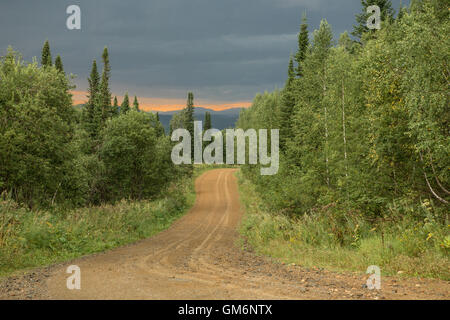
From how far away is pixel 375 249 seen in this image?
31.2 ft

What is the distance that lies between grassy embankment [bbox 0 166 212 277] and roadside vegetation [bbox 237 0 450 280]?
6.94 m

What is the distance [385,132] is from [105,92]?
160 ft

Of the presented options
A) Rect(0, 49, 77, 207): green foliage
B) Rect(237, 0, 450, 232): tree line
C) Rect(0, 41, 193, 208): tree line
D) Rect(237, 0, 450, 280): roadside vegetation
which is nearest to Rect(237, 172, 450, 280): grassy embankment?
Rect(237, 0, 450, 280): roadside vegetation

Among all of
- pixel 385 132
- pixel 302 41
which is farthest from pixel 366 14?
pixel 385 132

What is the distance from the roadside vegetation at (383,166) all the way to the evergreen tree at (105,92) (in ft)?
129

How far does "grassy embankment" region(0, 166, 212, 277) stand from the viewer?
10.1 meters

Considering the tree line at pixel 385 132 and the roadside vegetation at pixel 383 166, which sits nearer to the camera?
the roadside vegetation at pixel 383 166

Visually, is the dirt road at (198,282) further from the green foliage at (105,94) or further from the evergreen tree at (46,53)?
the evergreen tree at (46,53)

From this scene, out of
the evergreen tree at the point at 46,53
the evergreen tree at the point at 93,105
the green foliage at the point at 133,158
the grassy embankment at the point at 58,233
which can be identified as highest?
the evergreen tree at the point at 46,53

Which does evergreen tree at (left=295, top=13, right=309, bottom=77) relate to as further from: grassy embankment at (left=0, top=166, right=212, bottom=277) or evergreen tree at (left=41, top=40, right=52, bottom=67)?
evergreen tree at (left=41, top=40, right=52, bottom=67)

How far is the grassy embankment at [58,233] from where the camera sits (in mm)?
10136

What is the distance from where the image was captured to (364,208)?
46.2ft

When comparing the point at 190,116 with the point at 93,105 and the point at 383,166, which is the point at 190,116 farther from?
the point at 383,166

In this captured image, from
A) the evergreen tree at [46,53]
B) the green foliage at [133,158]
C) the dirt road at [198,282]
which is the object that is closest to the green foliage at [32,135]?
the dirt road at [198,282]
